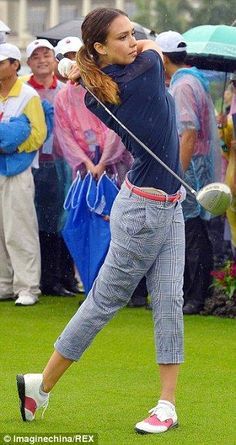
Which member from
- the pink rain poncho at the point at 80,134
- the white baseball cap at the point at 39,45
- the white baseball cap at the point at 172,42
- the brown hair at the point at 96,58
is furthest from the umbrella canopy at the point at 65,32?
the brown hair at the point at 96,58

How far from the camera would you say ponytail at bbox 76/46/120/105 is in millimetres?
6664

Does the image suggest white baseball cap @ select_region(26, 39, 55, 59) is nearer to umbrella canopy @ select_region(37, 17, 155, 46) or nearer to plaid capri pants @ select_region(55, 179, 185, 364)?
umbrella canopy @ select_region(37, 17, 155, 46)

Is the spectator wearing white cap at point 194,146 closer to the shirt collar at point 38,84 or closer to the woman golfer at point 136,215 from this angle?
the shirt collar at point 38,84

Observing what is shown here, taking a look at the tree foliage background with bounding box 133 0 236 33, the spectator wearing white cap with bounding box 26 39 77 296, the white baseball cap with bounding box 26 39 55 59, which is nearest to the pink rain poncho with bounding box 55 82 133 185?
the spectator wearing white cap with bounding box 26 39 77 296

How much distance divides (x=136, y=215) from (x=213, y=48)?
4.70 m

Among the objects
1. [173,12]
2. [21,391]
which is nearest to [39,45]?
[21,391]

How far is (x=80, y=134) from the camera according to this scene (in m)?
11.5

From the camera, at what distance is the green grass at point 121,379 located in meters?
6.85

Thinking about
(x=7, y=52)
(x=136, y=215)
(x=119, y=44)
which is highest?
(x=119, y=44)

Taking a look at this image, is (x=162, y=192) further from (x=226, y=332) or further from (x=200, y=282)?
(x=200, y=282)

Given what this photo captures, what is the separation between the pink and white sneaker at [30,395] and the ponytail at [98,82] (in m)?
1.36

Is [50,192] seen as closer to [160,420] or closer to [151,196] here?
[151,196]

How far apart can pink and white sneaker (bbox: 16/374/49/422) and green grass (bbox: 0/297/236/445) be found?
63 millimetres

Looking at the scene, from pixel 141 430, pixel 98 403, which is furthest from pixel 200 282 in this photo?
pixel 141 430
